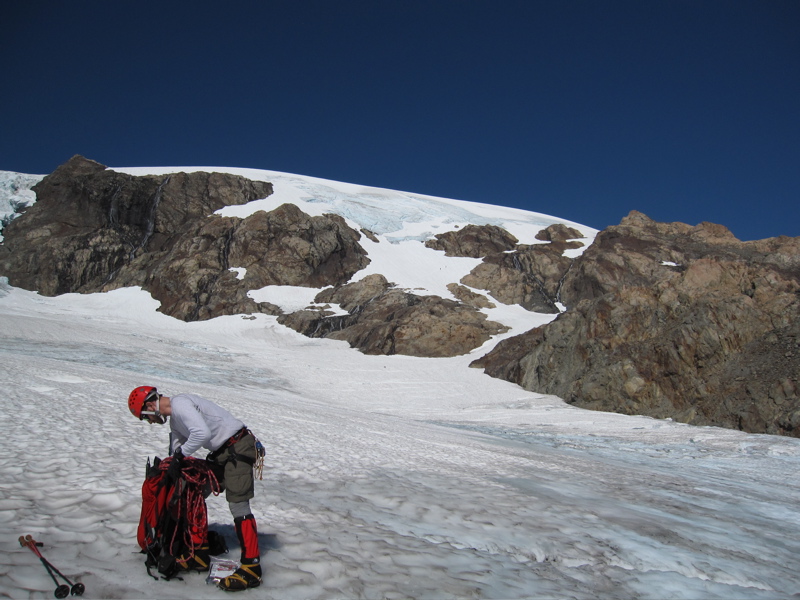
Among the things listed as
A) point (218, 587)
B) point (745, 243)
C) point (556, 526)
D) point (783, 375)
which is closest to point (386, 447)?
point (556, 526)

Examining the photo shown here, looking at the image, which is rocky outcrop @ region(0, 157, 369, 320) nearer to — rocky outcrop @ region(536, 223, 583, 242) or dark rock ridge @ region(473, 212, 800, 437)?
rocky outcrop @ region(536, 223, 583, 242)

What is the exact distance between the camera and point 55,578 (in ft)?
12.2

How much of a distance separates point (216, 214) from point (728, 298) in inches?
2375

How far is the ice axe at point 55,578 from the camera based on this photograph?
11.7ft

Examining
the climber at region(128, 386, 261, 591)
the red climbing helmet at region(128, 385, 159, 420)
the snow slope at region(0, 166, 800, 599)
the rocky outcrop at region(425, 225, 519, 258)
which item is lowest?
the snow slope at region(0, 166, 800, 599)

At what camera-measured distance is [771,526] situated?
305 inches

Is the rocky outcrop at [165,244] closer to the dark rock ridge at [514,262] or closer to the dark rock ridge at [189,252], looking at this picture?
the dark rock ridge at [189,252]

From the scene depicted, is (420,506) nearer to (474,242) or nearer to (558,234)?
(474,242)

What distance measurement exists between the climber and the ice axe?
2.75ft

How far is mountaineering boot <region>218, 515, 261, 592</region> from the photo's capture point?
4113 millimetres

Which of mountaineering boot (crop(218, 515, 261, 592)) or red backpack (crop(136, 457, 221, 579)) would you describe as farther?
red backpack (crop(136, 457, 221, 579))

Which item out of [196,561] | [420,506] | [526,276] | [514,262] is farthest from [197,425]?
[514,262]

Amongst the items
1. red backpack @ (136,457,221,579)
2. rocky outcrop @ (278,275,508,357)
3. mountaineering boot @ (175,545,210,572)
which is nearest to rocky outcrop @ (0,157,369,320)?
rocky outcrop @ (278,275,508,357)

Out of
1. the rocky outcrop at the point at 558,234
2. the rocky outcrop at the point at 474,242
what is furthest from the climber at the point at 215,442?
the rocky outcrop at the point at 558,234
